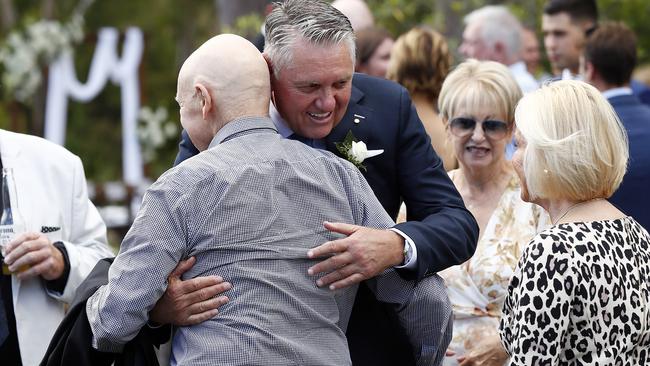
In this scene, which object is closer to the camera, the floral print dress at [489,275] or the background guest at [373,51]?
the floral print dress at [489,275]

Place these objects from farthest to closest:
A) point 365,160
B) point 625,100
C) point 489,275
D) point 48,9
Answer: point 48,9 → point 625,100 → point 489,275 → point 365,160

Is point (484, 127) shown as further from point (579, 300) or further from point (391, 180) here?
point (579, 300)

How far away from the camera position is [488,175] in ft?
16.2

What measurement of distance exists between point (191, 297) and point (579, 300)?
1.18m

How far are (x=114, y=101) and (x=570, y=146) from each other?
31.5 metres

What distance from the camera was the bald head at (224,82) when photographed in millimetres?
3252

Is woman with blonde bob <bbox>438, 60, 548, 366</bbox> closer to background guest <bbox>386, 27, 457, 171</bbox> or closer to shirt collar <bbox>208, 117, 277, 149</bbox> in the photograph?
background guest <bbox>386, 27, 457, 171</bbox>

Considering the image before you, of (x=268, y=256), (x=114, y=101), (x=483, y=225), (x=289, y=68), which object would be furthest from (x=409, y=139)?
(x=114, y=101)

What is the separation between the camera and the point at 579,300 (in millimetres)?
3291

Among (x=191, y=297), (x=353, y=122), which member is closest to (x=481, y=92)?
(x=353, y=122)

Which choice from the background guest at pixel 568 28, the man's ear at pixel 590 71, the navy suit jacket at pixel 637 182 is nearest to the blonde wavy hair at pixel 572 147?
the navy suit jacket at pixel 637 182

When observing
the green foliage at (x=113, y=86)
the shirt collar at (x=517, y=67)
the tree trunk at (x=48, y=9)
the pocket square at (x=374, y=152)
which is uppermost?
the pocket square at (x=374, y=152)

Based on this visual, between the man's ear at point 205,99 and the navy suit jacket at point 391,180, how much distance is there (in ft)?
1.67

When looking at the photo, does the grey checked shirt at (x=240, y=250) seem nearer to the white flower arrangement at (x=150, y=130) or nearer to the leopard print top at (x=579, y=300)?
the leopard print top at (x=579, y=300)
